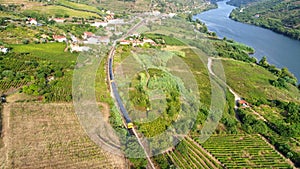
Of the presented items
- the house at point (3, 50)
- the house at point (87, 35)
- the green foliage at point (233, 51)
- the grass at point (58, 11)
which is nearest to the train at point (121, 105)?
the house at point (3, 50)

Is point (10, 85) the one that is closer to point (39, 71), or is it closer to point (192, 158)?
point (39, 71)

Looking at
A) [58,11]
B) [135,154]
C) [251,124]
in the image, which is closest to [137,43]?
[58,11]

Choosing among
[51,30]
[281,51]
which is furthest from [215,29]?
[51,30]

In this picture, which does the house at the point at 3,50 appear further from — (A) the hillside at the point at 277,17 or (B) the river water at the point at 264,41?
(A) the hillside at the point at 277,17

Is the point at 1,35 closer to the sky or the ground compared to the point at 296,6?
closer to the ground

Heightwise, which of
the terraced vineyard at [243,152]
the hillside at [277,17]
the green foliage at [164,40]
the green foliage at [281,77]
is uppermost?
the hillside at [277,17]

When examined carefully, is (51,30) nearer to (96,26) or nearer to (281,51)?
(96,26)
